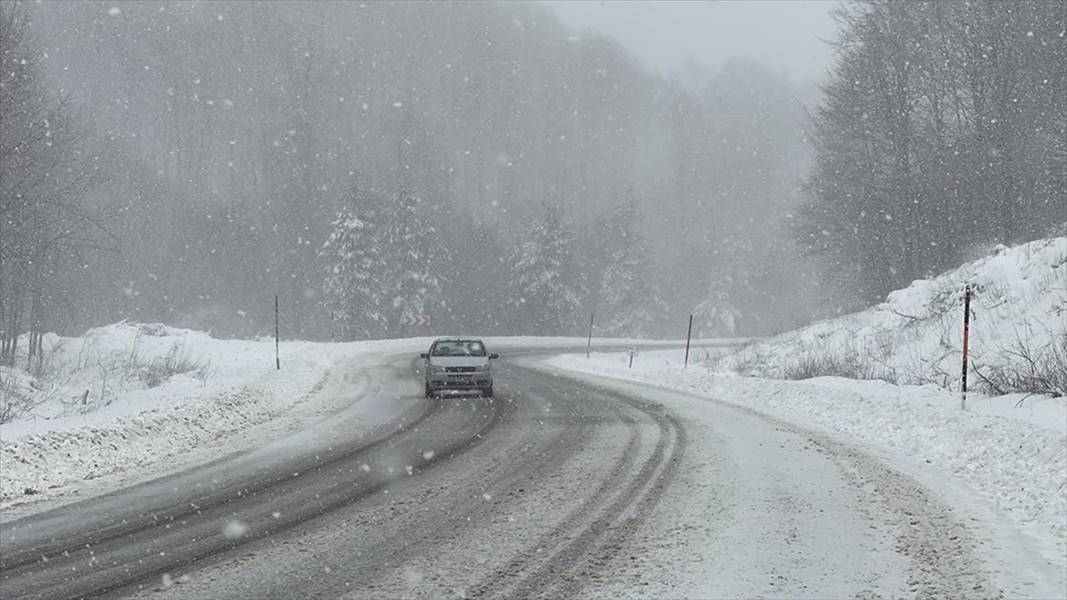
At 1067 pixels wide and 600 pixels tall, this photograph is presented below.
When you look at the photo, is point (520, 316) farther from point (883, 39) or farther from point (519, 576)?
point (519, 576)

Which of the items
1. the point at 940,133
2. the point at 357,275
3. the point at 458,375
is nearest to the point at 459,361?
the point at 458,375

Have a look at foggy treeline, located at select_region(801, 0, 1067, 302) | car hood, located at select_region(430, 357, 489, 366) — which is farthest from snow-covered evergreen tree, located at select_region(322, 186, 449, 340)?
car hood, located at select_region(430, 357, 489, 366)

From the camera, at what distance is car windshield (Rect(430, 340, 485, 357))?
727 inches

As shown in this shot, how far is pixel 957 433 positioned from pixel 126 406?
12165 mm

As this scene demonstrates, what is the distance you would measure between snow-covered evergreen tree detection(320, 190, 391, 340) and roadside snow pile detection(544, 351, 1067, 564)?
46509 mm

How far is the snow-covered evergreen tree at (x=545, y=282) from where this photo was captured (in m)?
66.5

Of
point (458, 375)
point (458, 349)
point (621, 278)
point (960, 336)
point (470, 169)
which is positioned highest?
point (470, 169)

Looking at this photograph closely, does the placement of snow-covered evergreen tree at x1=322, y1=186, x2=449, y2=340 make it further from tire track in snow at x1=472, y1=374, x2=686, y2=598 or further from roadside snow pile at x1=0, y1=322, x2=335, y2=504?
tire track in snow at x1=472, y1=374, x2=686, y2=598

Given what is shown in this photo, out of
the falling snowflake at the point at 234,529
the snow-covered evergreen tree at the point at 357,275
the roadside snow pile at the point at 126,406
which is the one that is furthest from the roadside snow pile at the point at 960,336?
the snow-covered evergreen tree at the point at 357,275

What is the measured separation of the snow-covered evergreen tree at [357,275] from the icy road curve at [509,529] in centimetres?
5074

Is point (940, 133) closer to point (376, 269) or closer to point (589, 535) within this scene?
point (589, 535)

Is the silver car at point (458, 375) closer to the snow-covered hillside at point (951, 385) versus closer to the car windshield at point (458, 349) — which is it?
the car windshield at point (458, 349)

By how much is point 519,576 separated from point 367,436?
6.72m

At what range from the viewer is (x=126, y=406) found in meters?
12.0
